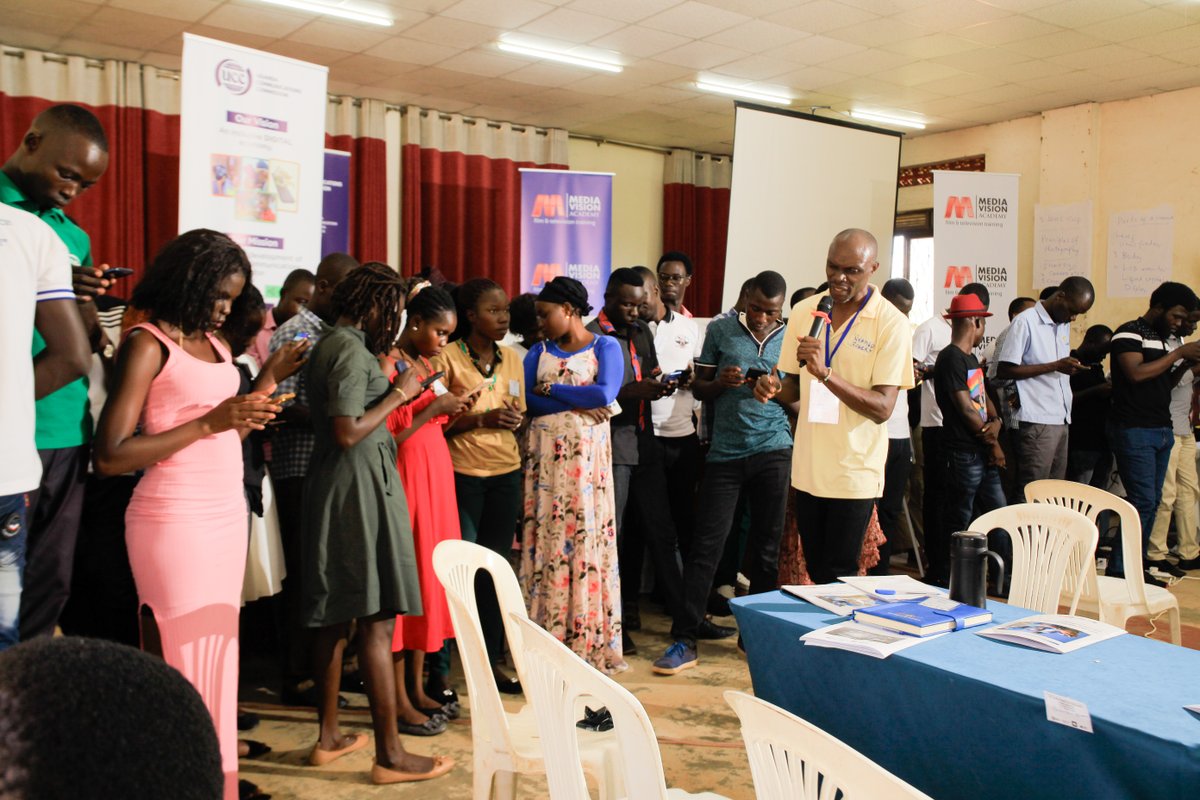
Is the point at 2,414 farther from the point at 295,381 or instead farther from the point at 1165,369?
the point at 1165,369

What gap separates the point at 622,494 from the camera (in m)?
4.04

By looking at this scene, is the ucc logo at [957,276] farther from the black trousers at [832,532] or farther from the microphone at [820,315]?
the black trousers at [832,532]

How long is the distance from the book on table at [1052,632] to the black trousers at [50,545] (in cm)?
211

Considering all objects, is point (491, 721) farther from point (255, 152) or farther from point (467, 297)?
point (255, 152)

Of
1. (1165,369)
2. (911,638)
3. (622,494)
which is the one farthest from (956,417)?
(911,638)

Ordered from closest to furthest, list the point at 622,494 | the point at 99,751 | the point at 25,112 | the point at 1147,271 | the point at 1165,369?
1. the point at 99,751
2. the point at 622,494
3. the point at 1165,369
4. the point at 25,112
5. the point at 1147,271

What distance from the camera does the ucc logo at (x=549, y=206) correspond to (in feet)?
26.9

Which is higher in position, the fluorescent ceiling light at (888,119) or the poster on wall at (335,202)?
the fluorescent ceiling light at (888,119)

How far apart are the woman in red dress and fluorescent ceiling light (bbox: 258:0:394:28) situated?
374cm

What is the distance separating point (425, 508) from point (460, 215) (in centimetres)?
618

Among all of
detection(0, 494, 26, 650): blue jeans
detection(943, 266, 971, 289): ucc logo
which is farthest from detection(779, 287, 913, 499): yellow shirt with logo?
detection(943, 266, 971, 289): ucc logo

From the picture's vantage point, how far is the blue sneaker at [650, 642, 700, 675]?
3.88m

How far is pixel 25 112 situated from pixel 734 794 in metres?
6.87

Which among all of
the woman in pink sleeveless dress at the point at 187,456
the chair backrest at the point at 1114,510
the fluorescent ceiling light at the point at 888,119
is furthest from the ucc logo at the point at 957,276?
the woman in pink sleeveless dress at the point at 187,456
